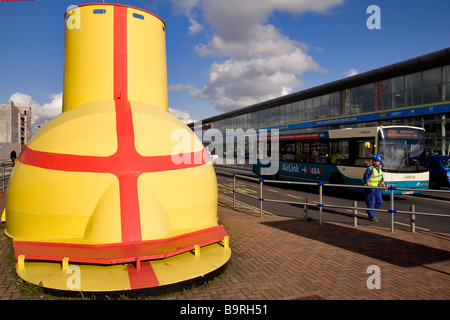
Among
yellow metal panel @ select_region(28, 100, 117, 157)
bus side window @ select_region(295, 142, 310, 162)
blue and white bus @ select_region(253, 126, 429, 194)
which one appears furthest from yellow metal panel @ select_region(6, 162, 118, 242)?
bus side window @ select_region(295, 142, 310, 162)

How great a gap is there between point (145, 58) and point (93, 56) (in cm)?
102

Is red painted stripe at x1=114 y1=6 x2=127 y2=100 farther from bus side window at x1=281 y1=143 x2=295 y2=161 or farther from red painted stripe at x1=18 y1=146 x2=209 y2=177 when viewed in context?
bus side window at x1=281 y1=143 x2=295 y2=161

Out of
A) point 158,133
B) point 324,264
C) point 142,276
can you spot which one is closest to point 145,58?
point 158,133

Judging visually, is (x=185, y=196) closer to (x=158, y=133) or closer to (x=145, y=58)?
(x=158, y=133)

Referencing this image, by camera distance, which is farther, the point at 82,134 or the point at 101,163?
the point at 82,134

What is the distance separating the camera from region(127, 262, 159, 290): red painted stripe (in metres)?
4.07

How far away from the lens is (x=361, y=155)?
14.9 m

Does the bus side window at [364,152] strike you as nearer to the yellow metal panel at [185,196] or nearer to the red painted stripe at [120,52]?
the yellow metal panel at [185,196]

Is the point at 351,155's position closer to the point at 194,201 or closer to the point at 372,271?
the point at 372,271

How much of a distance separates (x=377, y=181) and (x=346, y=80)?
92.9ft

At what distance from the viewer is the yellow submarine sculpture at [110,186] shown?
4.43m

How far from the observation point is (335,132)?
16.7 m

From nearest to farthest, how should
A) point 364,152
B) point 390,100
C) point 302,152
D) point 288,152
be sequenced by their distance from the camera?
point 364,152 → point 302,152 → point 288,152 → point 390,100
